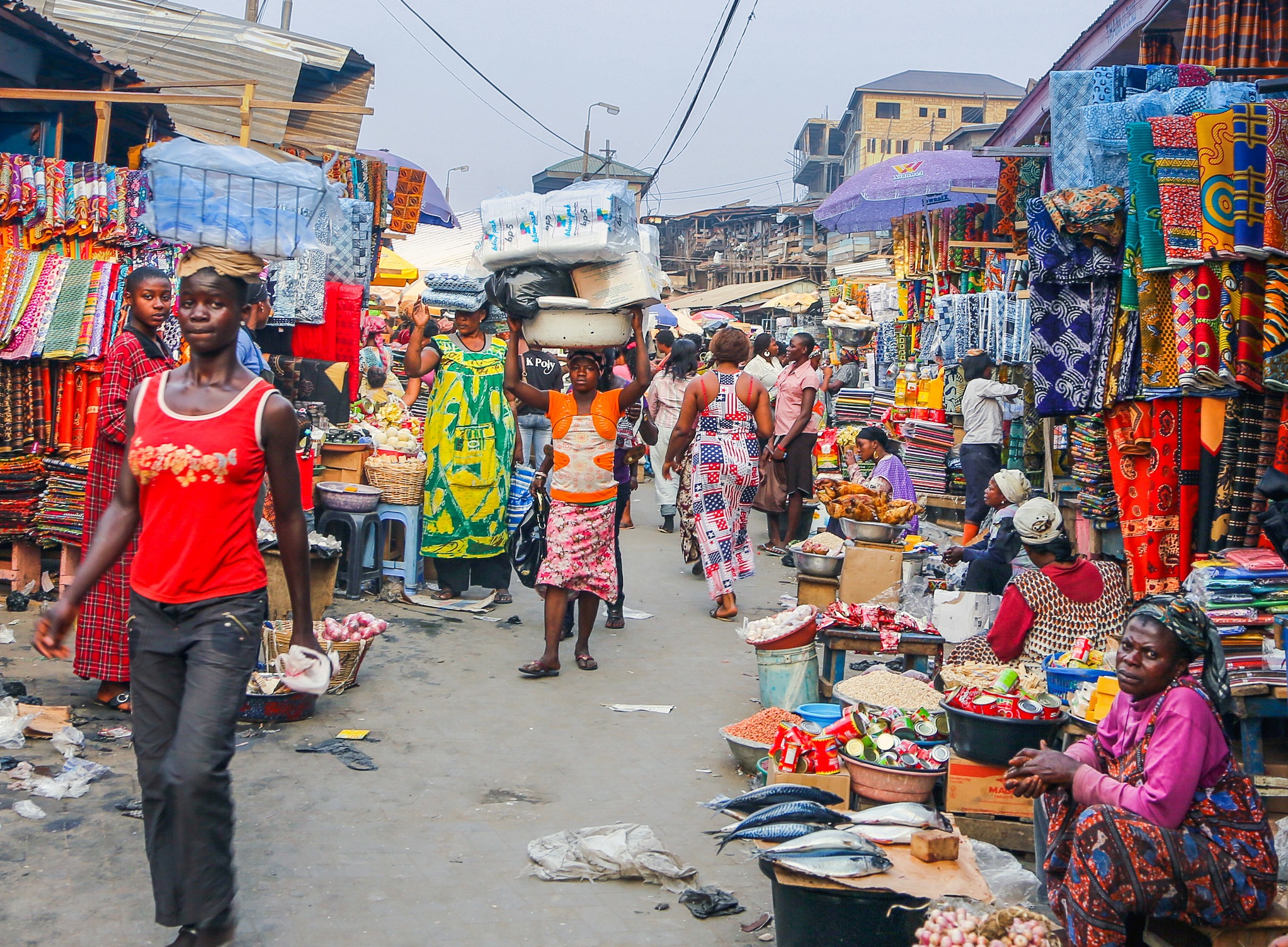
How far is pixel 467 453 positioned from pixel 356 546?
106 centimetres

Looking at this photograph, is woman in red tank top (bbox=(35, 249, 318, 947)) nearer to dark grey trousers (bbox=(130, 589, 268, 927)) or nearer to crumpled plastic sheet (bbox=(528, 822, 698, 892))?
dark grey trousers (bbox=(130, 589, 268, 927))

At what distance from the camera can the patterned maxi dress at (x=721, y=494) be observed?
8984 mm

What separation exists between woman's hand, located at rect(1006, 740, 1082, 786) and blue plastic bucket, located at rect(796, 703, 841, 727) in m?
1.94

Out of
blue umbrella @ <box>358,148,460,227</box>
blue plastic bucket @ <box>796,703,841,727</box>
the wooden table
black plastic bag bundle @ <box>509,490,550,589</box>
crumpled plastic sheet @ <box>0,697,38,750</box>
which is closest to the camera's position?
crumpled plastic sheet @ <box>0,697,38,750</box>

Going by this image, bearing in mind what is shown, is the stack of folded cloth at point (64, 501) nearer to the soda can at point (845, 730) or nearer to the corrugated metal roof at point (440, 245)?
the soda can at point (845, 730)

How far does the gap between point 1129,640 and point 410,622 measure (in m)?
5.70

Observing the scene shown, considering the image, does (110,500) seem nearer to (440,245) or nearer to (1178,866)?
(1178,866)

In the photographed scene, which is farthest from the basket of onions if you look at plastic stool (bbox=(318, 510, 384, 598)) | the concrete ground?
plastic stool (bbox=(318, 510, 384, 598))

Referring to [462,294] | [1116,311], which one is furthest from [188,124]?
[1116,311]

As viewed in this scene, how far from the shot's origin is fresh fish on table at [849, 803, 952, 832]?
12.8 feet

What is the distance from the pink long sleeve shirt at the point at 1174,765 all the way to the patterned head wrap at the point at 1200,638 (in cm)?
13

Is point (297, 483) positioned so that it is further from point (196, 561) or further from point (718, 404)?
point (718, 404)

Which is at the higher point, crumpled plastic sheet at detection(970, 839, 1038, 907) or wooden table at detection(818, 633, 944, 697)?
wooden table at detection(818, 633, 944, 697)

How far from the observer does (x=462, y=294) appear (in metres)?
8.98
